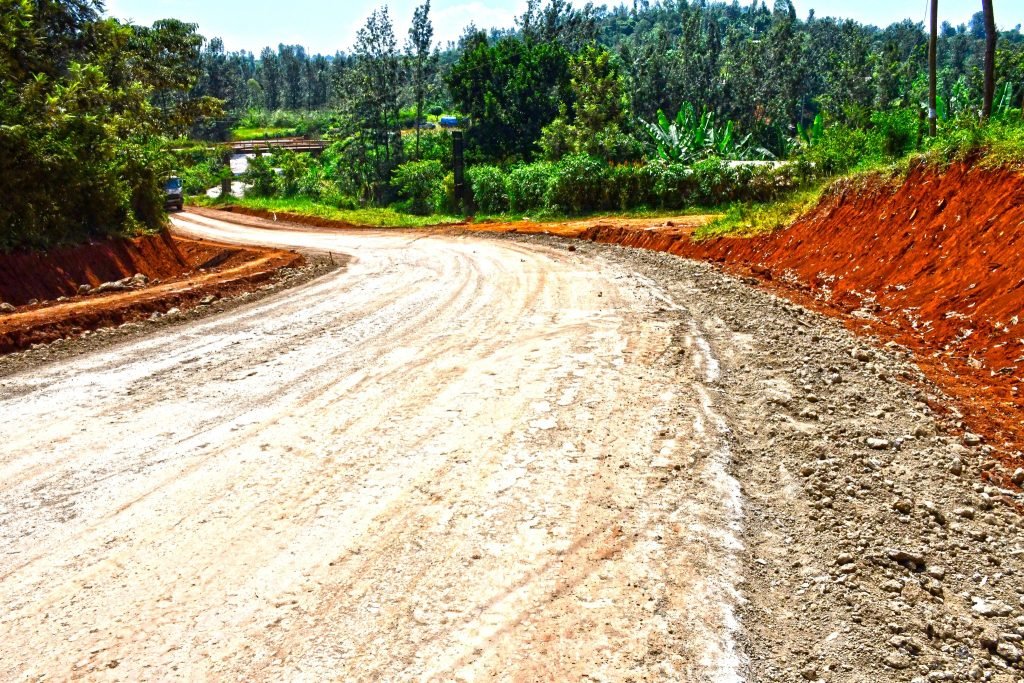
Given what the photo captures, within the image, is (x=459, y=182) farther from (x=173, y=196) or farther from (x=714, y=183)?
(x=173, y=196)

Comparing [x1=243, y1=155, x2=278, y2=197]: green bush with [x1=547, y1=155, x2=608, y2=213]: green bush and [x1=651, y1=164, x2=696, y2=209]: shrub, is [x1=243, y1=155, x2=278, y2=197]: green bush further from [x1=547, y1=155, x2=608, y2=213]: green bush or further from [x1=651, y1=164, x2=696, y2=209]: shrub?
[x1=651, y1=164, x2=696, y2=209]: shrub

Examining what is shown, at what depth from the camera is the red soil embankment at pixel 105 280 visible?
34.8 ft

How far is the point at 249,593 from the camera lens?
4.66m

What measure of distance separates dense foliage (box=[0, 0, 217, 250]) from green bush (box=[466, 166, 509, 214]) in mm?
13878

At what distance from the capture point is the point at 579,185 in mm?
26516

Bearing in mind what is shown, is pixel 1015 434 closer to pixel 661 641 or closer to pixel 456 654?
pixel 661 641

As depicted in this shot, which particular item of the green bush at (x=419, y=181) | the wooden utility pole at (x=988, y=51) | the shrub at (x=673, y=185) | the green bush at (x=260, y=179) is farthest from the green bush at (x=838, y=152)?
the green bush at (x=260, y=179)

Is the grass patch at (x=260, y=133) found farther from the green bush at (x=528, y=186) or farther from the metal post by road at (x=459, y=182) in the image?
the green bush at (x=528, y=186)

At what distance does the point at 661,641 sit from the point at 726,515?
1.60m

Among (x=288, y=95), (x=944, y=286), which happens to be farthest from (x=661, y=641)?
(x=288, y=95)

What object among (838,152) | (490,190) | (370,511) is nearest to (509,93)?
(490,190)

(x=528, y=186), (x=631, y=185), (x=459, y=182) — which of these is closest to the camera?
(x=631, y=185)

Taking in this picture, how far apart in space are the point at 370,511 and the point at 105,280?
41.9ft

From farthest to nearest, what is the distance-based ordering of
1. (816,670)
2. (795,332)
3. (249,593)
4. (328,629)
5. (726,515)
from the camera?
(795,332) → (726,515) → (249,593) → (328,629) → (816,670)
